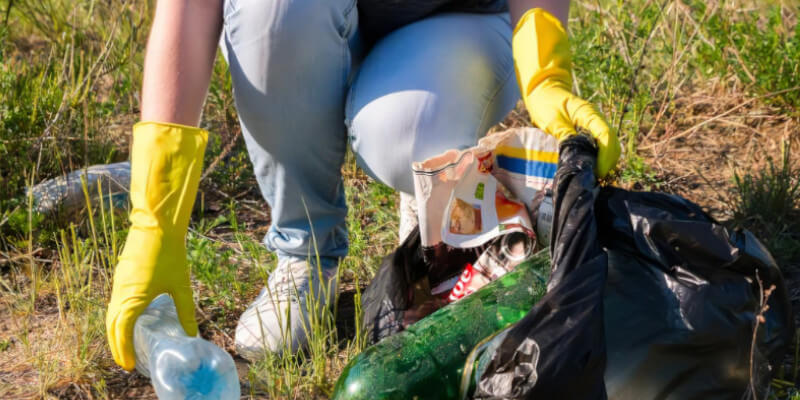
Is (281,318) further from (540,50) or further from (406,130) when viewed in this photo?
(540,50)

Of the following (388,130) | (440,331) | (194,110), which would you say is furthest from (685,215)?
→ (194,110)

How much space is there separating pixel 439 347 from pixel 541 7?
787 mm

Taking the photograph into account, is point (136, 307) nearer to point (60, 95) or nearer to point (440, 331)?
point (440, 331)

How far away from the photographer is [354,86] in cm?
179

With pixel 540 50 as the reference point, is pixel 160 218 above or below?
below

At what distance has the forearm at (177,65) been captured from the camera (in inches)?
60.4

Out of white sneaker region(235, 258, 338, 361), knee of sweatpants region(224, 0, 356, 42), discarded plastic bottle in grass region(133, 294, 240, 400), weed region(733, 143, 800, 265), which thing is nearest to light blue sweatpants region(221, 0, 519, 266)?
knee of sweatpants region(224, 0, 356, 42)

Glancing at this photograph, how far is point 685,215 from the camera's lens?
4.69ft

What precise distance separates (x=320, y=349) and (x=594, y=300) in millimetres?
614

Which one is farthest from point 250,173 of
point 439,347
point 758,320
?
point 758,320

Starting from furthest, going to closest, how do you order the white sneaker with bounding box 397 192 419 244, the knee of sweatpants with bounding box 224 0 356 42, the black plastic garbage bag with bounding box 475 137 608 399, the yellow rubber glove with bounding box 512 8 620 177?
the white sneaker with bounding box 397 192 419 244 → the knee of sweatpants with bounding box 224 0 356 42 → the yellow rubber glove with bounding box 512 8 620 177 → the black plastic garbage bag with bounding box 475 137 608 399

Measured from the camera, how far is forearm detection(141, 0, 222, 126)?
1.53 m

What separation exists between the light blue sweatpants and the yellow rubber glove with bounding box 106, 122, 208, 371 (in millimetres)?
265

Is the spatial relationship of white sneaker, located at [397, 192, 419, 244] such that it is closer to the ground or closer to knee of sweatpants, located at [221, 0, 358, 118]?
the ground
